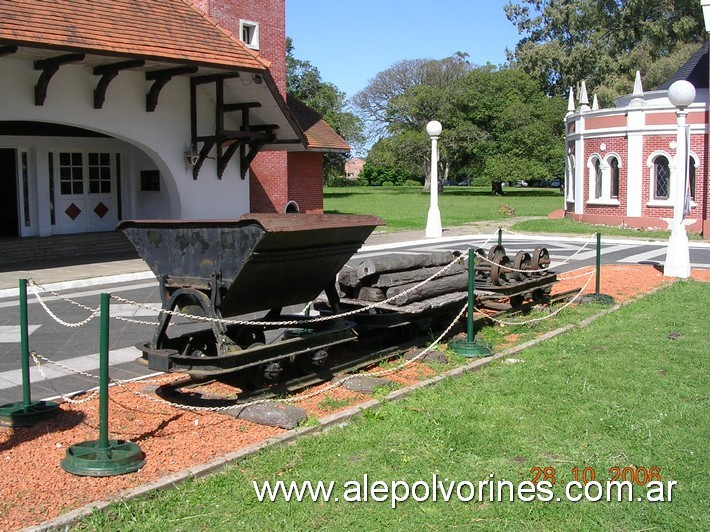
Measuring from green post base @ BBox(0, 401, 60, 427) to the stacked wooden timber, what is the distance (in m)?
3.57

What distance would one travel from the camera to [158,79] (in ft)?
56.9

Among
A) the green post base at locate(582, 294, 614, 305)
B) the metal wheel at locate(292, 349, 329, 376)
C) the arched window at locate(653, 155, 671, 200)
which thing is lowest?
the metal wheel at locate(292, 349, 329, 376)

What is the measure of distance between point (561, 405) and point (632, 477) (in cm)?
158

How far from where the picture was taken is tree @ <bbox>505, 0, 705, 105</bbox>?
194 feet

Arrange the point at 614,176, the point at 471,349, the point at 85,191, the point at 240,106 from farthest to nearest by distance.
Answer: the point at 614,176 → the point at 85,191 → the point at 240,106 → the point at 471,349

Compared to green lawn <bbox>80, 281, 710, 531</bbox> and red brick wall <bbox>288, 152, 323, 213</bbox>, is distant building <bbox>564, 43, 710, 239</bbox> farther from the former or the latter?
green lawn <bbox>80, 281, 710, 531</bbox>

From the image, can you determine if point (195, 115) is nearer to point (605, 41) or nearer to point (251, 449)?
point (251, 449)

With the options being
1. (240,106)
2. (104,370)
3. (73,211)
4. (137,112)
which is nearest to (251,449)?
(104,370)

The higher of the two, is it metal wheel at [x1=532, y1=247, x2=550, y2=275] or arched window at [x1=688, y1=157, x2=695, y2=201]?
arched window at [x1=688, y1=157, x2=695, y2=201]

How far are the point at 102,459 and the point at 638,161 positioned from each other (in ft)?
86.3

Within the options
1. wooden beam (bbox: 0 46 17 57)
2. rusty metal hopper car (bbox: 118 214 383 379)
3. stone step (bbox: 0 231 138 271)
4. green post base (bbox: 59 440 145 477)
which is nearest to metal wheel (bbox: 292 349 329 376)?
rusty metal hopper car (bbox: 118 214 383 379)

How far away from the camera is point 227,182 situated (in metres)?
20.3

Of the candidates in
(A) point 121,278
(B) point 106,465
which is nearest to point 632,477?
(B) point 106,465

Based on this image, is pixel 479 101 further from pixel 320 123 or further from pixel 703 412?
pixel 703 412
